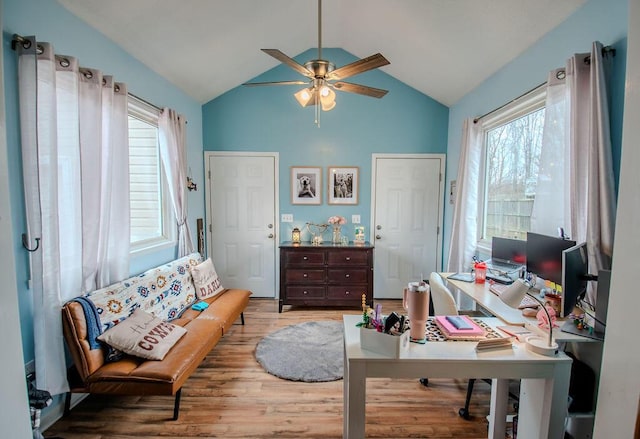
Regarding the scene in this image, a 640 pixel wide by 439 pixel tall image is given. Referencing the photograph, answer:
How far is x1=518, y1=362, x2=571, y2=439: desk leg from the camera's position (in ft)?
4.04

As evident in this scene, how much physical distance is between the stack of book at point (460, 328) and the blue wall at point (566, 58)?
3.91ft

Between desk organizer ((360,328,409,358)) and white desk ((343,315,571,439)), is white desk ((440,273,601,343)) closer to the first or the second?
white desk ((343,315,571,439))

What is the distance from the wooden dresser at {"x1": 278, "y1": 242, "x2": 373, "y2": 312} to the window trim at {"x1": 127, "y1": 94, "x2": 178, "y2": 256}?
4.13ft

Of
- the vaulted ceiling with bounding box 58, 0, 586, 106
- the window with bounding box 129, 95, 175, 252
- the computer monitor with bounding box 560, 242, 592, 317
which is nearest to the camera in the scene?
the computer monitor with bounding box 560, 242, 592, 317

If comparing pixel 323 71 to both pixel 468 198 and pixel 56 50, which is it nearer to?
pixel 56 50

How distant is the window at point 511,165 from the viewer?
2484 mm

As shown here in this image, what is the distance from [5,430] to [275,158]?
334 cm

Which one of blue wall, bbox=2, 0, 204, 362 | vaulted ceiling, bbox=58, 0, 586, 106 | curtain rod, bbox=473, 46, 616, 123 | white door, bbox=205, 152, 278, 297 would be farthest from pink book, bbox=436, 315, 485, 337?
white door, bbox=205, 152, 278, 297

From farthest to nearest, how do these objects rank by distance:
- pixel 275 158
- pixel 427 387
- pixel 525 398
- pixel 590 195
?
pixel 275 158
pixel 427 387
pixel 590 195
pixel 525 398

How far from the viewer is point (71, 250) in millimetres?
1811

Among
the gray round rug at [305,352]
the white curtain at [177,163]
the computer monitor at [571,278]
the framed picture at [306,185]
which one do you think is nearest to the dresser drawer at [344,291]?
the gray round rug at [305,352]

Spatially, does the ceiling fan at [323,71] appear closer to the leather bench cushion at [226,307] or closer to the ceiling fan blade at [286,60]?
the ceiling fan blade at [286,60]

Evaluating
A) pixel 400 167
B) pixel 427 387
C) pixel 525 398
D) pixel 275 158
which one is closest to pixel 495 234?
pixel 400 167

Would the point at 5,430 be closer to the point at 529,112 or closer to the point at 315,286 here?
the point at 315,286
